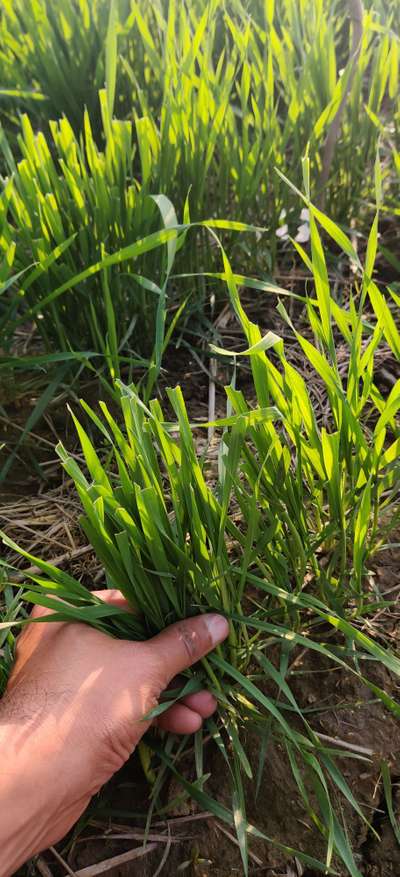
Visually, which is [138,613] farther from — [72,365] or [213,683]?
[72,365]

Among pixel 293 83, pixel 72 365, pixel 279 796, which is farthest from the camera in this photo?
pixel 293 83

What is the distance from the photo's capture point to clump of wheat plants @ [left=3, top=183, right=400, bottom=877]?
88cm

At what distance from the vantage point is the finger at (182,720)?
3.18 feet

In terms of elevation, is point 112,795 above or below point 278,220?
below

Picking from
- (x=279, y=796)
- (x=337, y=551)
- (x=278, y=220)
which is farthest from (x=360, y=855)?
(x=278, y=220)

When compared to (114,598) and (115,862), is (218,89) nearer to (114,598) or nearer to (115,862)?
(114,598)

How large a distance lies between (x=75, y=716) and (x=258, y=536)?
349mm

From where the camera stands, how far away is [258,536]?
1.04m

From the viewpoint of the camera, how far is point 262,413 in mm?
835

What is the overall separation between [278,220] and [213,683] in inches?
39.3

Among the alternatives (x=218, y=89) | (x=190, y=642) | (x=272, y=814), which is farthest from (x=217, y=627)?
(x=218, y=89)

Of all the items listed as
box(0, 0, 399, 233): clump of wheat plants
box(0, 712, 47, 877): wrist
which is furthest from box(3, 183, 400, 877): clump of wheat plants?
box(0, 0, 399, 233): clump of wheat plants

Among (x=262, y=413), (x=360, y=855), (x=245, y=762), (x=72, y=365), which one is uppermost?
(x=262, y=413)

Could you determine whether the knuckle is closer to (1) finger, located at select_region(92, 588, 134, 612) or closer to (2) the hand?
(2) the hand
